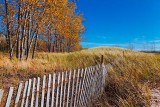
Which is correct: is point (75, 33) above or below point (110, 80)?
above

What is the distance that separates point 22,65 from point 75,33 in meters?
29.1

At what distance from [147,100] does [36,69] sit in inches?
331

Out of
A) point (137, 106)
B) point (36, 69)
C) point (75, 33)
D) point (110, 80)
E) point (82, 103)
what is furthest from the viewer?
point (75, 33)

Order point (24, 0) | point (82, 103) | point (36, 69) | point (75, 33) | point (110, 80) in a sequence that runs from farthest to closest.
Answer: point (75, 33) → point (24, 0) → point (36, 69) → point (110, 80) → point (82, 103)

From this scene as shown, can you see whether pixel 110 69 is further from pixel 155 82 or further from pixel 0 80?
pixel 0 80

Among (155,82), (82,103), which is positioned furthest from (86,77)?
(155,82)

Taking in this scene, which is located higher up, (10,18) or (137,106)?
(10,18)

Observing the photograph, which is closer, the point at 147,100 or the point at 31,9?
the point at 147,100

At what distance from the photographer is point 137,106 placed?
5.89m

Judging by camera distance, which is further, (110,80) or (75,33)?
(75,33)

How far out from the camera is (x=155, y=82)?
800cm

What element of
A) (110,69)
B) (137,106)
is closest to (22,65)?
(110,69)

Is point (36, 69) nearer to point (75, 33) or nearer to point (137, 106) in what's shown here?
point (137, 106)

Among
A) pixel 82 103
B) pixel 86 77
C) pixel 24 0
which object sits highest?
pixel 24 0
